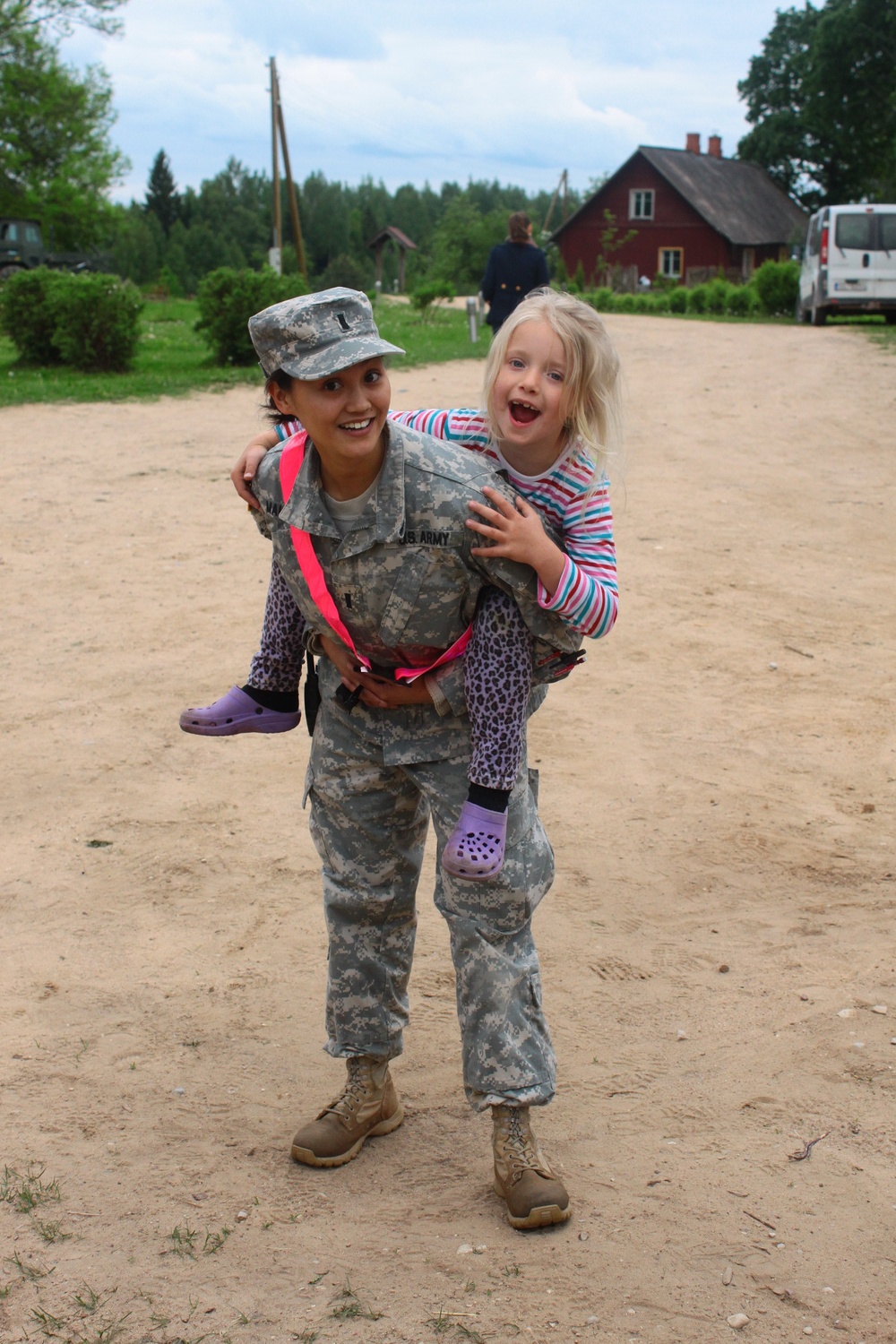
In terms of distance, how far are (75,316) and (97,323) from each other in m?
0.24

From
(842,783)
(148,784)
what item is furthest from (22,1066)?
(842,783)

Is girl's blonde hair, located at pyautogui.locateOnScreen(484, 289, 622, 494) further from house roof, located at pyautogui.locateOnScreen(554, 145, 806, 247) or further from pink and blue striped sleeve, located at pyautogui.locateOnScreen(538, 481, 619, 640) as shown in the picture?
house roof, located at pyautogui.locateOnScreen(554, 145, 806, 247)

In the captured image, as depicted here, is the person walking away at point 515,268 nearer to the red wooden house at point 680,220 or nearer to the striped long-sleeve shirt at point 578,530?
the striped long-sleeve shirt at point 578,530

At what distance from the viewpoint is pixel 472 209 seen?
57.8m

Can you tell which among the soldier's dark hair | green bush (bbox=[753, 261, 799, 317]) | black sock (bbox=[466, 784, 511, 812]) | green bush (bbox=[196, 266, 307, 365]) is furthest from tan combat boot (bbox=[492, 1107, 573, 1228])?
green bush (bbox=[753, 261, 799, 317])

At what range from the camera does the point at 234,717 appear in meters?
2.66

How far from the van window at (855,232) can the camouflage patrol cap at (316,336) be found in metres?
18.3

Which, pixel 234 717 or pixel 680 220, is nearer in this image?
pixel 234 717

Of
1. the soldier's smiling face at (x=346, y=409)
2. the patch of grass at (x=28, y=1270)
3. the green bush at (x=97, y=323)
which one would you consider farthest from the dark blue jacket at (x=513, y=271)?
the patch of grass at (x=28, y=1270)

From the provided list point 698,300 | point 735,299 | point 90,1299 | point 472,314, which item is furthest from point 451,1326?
point 698,300

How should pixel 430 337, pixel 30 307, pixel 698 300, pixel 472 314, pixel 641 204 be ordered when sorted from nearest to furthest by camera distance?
pixel 30 307, pixel 472 314, pixel 430 337, pixel 698 300, pixel 641 204

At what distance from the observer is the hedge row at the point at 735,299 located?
80.8 feet

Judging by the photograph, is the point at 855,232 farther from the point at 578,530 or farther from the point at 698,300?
the point at 578,530

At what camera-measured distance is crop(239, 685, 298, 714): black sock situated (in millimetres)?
2674
